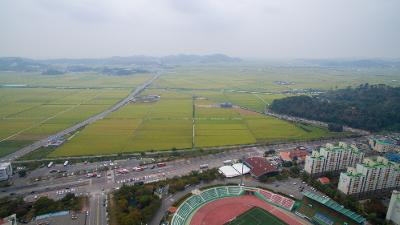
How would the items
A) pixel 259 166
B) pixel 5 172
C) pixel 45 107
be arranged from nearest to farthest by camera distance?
pixel 5 172 → pixel 259 166 → pixel 45 107

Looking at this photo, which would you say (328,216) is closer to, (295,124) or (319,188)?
(319,188)

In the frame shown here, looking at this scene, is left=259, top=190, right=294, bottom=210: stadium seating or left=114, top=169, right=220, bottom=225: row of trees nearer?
left=114, top=169, right=220, bottom=225: row of trees

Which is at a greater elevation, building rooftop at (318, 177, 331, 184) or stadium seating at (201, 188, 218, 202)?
building rooftop at (318, 177, 331, 184)

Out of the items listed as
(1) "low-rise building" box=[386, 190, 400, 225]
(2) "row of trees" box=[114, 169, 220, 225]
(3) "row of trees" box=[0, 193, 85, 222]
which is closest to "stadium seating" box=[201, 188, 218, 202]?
(2) "row of trees" box=[114, 169, 220, 225]

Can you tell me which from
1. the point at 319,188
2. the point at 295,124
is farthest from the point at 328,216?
the point at 295,124

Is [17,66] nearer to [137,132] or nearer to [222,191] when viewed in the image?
[137,132]

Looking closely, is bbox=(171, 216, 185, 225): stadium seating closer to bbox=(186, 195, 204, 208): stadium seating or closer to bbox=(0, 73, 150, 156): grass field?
bbox=(186, 195, 204, 208): stadium seating

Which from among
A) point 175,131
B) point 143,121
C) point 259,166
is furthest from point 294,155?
point 143,121

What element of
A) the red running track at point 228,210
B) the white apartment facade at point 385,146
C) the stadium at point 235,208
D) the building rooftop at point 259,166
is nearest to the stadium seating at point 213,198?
the stadium at point 235,208
